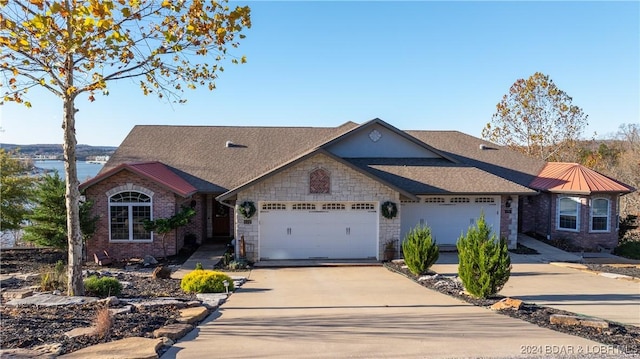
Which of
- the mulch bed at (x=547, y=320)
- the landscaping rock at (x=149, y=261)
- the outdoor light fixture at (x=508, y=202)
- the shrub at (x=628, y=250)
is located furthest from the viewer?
the outdoor light fixture at (x=508, y=202)

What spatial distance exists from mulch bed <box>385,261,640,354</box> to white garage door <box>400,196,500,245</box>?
5307 mm

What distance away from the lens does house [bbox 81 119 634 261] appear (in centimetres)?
1638

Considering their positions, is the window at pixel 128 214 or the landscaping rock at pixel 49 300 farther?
the window at pixel 128 214

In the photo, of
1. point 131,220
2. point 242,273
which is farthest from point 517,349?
point 131,220

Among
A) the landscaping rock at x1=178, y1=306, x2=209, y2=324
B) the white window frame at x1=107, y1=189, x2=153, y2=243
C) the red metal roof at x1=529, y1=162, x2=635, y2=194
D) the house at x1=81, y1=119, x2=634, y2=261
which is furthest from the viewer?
the red metal roof at x1=529, y1=162, x2=635, y2=194

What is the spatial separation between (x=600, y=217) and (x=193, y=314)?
1803 centimetres

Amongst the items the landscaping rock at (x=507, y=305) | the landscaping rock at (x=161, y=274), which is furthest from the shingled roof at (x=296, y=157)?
the landscaping rock at (x=507, y=305)

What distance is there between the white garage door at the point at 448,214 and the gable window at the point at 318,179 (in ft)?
12.5

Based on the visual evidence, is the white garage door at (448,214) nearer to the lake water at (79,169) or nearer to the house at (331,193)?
the house at (331,193)

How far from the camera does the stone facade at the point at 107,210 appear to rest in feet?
54.5

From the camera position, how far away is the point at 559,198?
1969cm

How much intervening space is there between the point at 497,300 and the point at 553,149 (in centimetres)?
2854

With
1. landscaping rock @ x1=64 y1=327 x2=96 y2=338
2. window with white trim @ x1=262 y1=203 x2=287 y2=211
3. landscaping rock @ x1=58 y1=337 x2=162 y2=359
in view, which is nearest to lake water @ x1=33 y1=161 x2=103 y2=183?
window with white trim @ x1=262 y1=203 x2=287 y2=211

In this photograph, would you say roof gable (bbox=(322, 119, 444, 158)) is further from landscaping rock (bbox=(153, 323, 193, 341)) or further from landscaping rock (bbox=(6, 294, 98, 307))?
landscaping rock (bbox=(153, 323, 193, 341))
